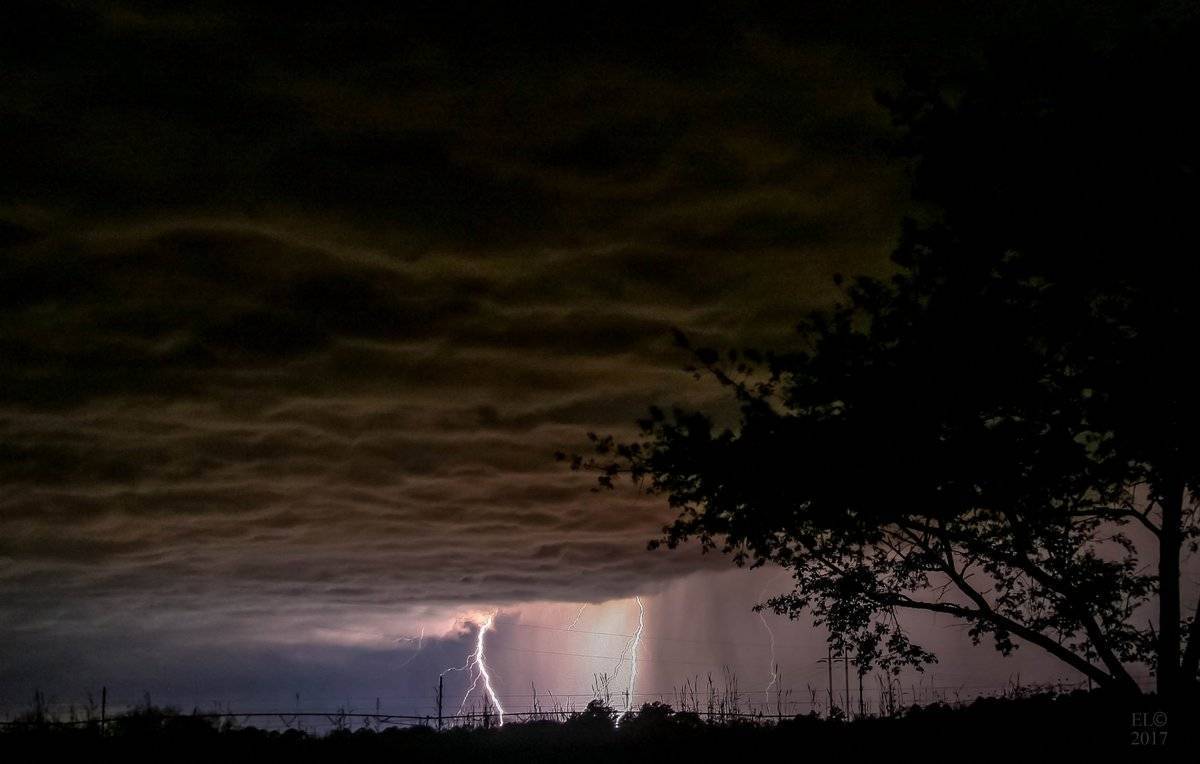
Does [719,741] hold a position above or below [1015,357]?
below

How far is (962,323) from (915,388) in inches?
45.5

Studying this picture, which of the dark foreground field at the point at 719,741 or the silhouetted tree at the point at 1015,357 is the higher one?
the silhouetted tree at the point at 1015,357

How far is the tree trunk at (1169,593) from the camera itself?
16.5m

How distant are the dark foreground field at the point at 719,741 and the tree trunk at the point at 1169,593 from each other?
63 cm

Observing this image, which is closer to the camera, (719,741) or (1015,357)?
(1015,357)

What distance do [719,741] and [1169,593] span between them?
9347 mm

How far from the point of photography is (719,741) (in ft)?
69.6

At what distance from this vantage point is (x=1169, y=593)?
55.7 ft

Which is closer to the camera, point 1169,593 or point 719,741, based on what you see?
point 1169,593

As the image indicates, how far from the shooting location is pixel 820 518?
15.9m

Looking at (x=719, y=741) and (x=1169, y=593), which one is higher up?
(x=1169, y=593)

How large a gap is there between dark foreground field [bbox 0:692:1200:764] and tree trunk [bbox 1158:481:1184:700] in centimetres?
63

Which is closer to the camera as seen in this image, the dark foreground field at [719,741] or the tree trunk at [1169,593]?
the tree trunk at [1169,593]

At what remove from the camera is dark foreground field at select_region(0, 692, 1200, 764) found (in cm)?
1727
